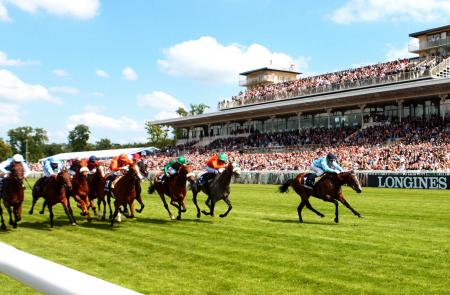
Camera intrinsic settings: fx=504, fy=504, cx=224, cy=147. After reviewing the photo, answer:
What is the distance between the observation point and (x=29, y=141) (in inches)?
4683

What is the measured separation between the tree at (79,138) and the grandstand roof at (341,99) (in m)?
64.6

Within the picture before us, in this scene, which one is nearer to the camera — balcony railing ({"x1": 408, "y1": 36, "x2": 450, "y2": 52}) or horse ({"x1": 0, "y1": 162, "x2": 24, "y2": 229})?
horse ({"x1": 0, "y1": 162, "x2": 24, "y2": 229})

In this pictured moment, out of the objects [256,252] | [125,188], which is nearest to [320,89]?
[125,188]

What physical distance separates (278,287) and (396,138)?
29282 millimetres

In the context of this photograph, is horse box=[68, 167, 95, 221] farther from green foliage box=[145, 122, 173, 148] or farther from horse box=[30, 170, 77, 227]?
green foliage box=[145, 122, 173, 148]

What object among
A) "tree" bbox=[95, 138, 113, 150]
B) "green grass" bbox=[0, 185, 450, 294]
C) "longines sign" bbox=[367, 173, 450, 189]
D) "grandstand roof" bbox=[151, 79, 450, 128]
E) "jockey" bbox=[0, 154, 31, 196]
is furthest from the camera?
"tree" bbox=[95, 138, 113, 150]

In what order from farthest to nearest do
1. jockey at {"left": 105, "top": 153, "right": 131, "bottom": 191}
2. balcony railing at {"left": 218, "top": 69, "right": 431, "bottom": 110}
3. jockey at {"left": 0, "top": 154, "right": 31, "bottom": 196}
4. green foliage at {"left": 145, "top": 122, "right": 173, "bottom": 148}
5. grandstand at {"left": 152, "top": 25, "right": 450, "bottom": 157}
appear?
green foliage at {"left": 145, "top": 122, "right": 173, "bottom": 148} → balcony railing at {"left": 218, "top": 69, "right": 431, "bottom": 110} → grandstand at {"left": 152, "top": 25, "right": 450, "bottom": 157} → jockey at {"left": 105, "top": 153, "right": 131, "bottom": 191} → jockey at {"left": 0, "top": 154, "right": 31, "bottom": 196}

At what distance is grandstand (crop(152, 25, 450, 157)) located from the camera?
36.1 meters

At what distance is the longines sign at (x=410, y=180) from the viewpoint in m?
23.5

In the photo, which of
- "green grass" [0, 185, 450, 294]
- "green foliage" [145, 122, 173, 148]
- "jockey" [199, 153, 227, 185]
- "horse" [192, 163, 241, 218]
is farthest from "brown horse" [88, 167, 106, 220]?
"green foliage" [145, 122, 173, 148]

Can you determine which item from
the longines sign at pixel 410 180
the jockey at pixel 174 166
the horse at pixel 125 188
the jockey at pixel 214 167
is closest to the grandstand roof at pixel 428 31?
the longines sign at pixel 410 180

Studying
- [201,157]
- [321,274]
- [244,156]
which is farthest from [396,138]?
[321,274]

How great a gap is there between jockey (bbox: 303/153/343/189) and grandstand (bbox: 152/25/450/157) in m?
23.0

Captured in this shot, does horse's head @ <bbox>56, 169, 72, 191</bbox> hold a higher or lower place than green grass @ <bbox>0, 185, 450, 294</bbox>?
higher
